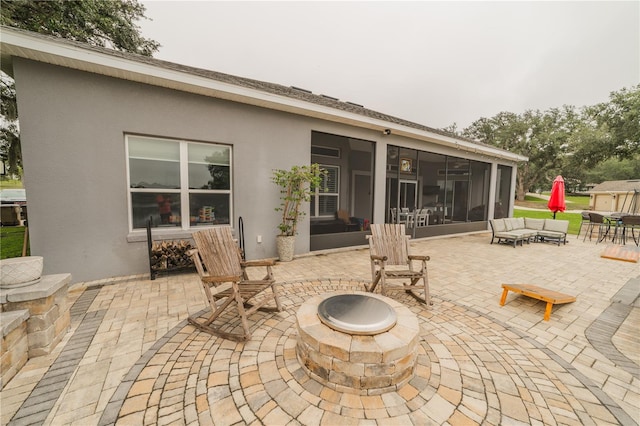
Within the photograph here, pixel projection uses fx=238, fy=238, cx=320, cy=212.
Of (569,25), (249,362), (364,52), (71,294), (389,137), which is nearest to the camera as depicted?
(249,362)

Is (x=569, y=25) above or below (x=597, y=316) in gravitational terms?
above

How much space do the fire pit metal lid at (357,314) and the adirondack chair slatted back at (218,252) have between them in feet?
4.54

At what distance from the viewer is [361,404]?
1.72m

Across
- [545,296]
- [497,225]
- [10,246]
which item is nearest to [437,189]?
[497,225]

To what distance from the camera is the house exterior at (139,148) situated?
3.85m

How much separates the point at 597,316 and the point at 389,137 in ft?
20.3

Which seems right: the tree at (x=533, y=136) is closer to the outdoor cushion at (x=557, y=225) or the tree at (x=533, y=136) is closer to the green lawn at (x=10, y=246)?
the outdoor cushion at (x=557, y=225)

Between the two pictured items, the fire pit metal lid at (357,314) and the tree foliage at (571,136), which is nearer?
the fire pit metal lid at (357,314)

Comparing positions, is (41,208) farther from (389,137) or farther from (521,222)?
(521,222)

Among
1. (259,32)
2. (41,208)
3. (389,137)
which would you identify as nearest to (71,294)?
(41,208)

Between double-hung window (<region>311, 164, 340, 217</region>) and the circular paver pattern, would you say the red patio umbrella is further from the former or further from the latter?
the circular paver pattern

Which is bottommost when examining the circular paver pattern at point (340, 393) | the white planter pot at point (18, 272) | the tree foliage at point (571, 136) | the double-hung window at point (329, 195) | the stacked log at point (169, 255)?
the circular paver pattern at point (340, 393)

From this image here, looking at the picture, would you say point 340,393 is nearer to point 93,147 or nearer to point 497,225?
point 93,147

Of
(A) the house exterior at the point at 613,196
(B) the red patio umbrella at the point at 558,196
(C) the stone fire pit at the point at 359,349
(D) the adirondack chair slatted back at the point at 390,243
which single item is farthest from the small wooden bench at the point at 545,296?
(A) the house exterior at the point at 613,196
